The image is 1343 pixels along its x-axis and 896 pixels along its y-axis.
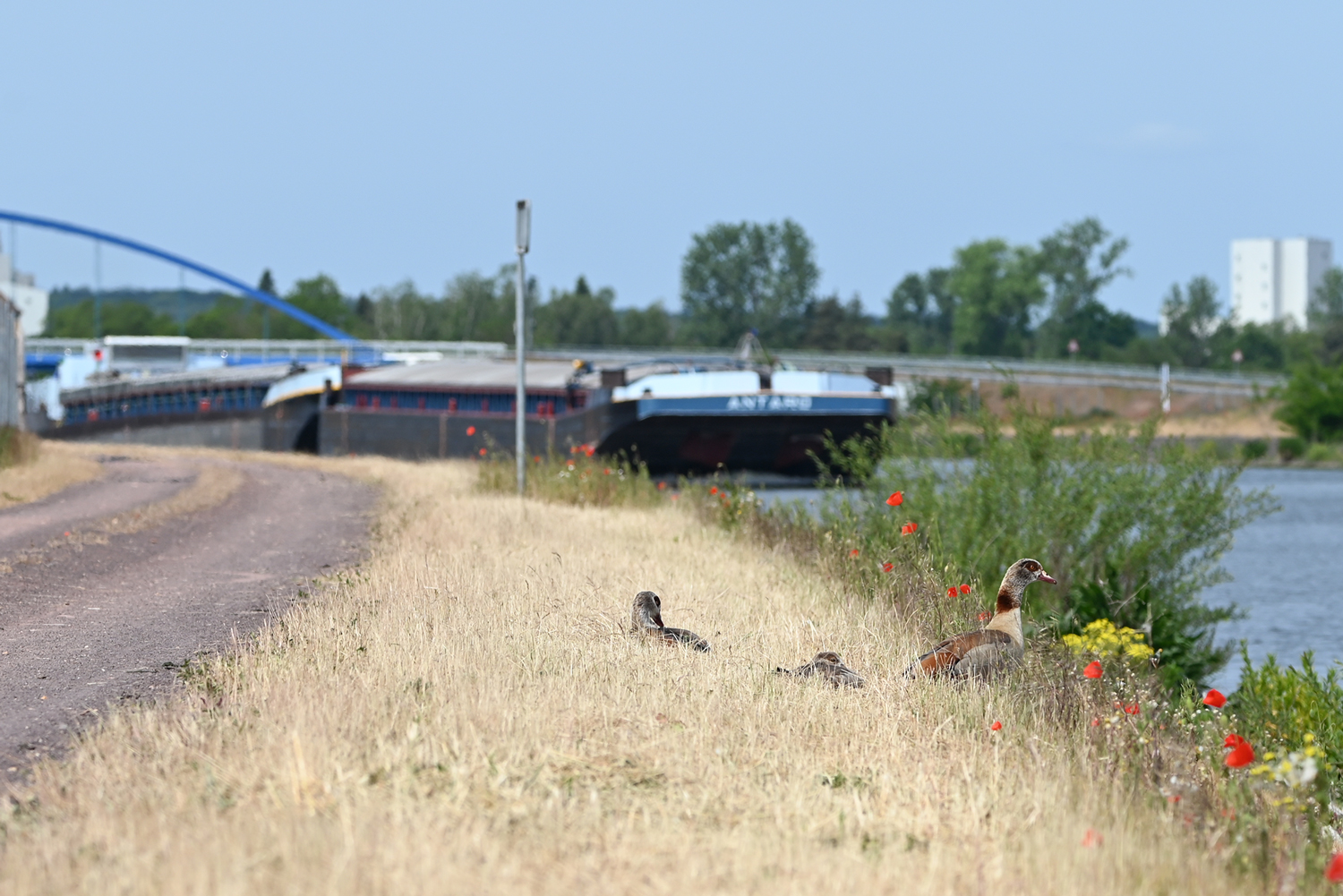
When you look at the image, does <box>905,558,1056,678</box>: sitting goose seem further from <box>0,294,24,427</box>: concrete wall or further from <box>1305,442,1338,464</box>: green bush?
<box>1305,442,1338,464</box>: green bush

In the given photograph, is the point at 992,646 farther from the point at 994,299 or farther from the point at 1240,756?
the point at 994,299

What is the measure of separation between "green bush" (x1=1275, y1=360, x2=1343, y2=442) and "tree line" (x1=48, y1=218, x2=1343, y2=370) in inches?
2202

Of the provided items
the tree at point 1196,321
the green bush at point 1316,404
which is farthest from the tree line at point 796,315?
the green bush at point 1316,404

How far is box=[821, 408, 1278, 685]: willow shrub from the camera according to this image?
55.5 feet

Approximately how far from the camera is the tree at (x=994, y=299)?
6452 inches

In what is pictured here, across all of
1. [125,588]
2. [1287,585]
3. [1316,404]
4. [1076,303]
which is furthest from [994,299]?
[125,588]

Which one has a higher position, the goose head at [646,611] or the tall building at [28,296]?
the tall building at [28,296]

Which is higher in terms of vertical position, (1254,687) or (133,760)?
(133,760)

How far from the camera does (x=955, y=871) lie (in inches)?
189

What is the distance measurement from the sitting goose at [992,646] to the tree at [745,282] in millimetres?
166214

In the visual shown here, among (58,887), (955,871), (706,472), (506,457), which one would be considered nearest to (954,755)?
(955,871)

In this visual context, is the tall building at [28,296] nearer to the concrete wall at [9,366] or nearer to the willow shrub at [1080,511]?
the concrete wall at [9,366]

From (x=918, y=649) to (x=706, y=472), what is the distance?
1576 inches

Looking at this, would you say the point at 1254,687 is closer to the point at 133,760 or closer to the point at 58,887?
the point at 133,760
